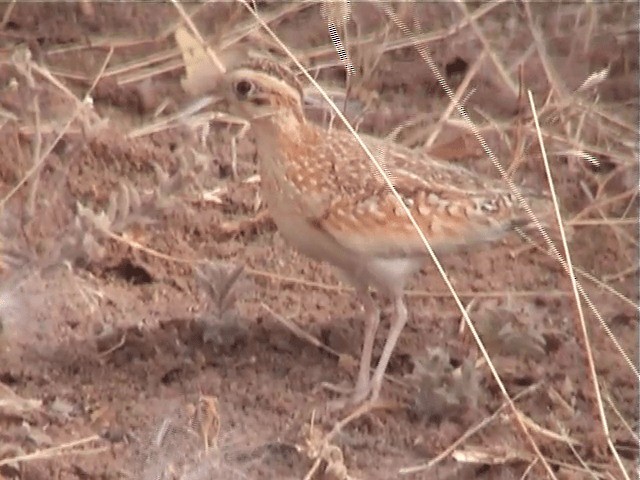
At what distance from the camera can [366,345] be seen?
1.59m

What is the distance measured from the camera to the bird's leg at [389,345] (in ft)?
5.08

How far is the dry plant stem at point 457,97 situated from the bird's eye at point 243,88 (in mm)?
609

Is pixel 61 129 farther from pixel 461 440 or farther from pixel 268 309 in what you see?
pixel 461 440

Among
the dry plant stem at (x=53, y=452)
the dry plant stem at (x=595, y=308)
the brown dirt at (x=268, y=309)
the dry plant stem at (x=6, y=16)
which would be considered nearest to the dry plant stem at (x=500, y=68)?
the brown dirt at (x=268, y=309)

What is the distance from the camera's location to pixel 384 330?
176cm

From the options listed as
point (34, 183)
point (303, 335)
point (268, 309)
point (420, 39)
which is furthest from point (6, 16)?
point (303, 335)

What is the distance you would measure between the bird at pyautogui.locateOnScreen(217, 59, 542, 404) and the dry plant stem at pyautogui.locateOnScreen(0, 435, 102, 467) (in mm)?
375

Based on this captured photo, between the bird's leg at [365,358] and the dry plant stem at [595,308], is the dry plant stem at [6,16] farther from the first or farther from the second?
the dry plant stem at [595,308]

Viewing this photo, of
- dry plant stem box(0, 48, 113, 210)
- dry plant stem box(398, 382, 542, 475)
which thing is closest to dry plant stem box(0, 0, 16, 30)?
dry plant stem box(0, 48, 113, 210)

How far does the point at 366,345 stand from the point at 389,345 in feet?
0.12

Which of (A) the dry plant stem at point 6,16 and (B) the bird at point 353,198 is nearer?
(B) the bird at point 353,198

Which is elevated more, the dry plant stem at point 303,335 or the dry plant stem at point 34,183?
the dry plant stem at point 34,183

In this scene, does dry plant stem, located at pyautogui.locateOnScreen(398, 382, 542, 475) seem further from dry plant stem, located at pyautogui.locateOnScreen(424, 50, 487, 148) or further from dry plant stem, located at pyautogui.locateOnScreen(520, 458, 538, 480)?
dry plant stem, located at pyautogui.locateOnScreen(424, 50, 487, 148)

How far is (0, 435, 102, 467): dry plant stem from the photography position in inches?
53.2
